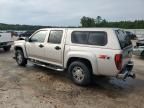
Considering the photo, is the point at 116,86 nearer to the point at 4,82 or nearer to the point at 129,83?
the point at 129,83

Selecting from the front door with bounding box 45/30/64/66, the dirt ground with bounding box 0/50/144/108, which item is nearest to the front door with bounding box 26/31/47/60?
the front door with bounding box 45/30/64/66

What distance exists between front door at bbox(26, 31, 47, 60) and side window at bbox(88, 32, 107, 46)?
218cm

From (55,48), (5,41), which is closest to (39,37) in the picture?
(55,48)

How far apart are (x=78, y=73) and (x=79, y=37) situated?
3.82 feet

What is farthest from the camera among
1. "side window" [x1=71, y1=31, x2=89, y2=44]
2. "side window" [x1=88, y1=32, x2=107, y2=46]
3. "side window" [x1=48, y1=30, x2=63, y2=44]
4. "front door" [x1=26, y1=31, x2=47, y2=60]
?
"front door" [x1=26, y1=31, x2=47, y2=60]

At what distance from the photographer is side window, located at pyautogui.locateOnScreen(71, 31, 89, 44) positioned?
613cm

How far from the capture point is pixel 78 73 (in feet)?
20.4

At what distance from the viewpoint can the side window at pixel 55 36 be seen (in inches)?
269

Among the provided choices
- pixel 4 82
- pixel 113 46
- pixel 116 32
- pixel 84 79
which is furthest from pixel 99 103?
pixel 4 82

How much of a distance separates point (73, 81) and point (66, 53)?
37.7 inches

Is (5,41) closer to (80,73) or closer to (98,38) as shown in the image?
(80,73)

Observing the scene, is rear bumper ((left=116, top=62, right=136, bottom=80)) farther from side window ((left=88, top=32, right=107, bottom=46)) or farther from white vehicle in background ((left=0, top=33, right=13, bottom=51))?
white vehicle in background ((left=0, top=33, right=13, bottom=51))

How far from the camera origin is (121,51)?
5.28 m

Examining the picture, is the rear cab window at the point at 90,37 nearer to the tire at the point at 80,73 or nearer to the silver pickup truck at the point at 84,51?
the silver pickup truck at the point at 84,51
